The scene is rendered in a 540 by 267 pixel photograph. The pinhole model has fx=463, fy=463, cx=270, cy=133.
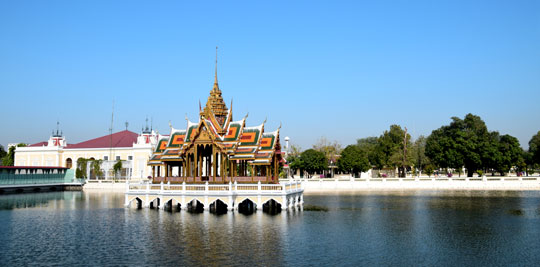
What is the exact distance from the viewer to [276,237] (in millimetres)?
24688

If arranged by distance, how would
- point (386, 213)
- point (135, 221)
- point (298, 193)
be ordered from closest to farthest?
point (135, 221), point (386, 213), point (298, 193)

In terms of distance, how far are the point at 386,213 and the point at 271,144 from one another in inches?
436

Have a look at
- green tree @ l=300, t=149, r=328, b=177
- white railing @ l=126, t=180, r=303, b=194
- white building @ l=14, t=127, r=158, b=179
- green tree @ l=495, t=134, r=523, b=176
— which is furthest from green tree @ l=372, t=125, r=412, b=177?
white railing @ l=126, t=180, r=303, b=194

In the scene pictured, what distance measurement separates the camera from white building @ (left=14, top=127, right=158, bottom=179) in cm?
8825

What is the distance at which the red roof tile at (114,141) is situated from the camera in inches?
3669

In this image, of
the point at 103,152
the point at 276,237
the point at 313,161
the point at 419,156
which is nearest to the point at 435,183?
the point at 313,161

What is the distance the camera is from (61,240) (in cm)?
2419

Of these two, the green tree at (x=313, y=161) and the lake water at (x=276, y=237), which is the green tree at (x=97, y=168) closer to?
the green tree at (x=313, y=161)

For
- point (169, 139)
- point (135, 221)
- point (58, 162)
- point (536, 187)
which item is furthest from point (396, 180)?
point (58, 162)

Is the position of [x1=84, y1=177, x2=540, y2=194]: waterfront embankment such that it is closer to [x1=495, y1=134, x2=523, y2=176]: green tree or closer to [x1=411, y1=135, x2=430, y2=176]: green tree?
[x1=495, y1=134, x2=523, y2=176]: green tree

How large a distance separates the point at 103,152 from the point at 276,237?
246 feet

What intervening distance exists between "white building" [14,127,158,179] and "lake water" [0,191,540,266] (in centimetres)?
4990

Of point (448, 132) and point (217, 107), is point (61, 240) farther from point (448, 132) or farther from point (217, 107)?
point (448, 132)

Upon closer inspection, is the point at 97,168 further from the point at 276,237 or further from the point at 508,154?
the point at 508,154
